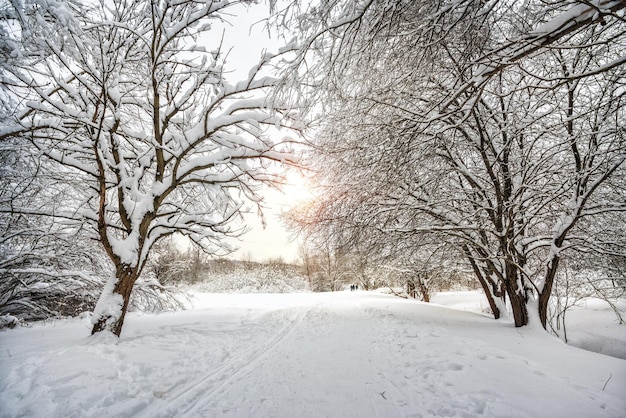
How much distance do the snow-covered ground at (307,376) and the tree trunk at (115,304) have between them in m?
0.28

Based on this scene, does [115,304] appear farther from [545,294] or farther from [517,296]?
[545,294]

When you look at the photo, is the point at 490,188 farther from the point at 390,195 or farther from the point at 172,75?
the point at 172,75

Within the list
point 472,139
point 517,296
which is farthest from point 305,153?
point 517,296

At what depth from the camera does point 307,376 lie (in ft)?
11.9

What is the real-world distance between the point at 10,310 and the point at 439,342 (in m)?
9.47

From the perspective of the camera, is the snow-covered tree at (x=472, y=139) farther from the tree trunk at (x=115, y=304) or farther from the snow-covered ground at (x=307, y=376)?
the tree trunk at (x=115, y=304)

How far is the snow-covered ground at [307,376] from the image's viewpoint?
8.62 ft

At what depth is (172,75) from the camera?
5.00 meters

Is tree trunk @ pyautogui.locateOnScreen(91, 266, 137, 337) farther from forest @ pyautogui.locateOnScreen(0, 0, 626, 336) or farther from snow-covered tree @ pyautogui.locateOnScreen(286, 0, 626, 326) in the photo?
snow-covered tree @ pyautogui.locateOnScreen(286, 0, 626, 326)

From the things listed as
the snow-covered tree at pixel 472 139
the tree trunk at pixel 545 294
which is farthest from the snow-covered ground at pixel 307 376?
the snow-covered tree at pixel 472 139

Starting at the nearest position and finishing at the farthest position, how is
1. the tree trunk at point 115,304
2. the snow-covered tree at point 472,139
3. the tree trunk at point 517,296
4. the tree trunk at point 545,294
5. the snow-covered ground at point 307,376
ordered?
the snow-covered ground at point 307,376
the snow-covered tree at point 472,139
the tree trunk at point 115,304
the tree trunk at point 545,294
the tree trunk at point 517,296

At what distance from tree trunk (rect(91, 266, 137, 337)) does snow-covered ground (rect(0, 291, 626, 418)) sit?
10.9 inches

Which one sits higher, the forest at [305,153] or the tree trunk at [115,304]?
the forest at [305,153]

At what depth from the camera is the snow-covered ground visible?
103 inches
